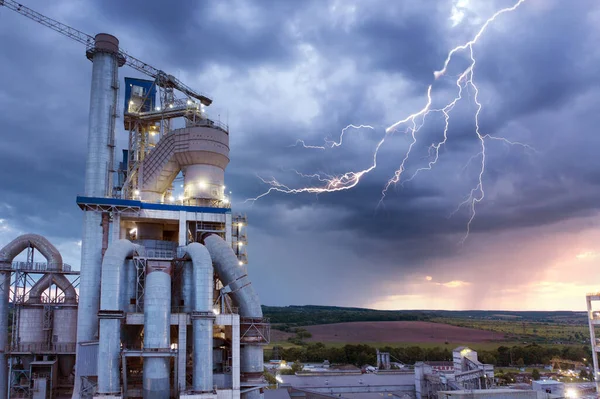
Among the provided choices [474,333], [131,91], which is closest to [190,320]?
[131,91]

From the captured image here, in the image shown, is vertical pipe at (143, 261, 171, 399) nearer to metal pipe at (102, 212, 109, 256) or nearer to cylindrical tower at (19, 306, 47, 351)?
metal pipe at (102, 212, 109, 256)

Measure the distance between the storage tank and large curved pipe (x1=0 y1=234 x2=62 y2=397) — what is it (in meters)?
1.41

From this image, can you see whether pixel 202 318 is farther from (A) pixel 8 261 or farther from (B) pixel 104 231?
(A) pixel 8 261

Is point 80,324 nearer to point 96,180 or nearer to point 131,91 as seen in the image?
point 96,180

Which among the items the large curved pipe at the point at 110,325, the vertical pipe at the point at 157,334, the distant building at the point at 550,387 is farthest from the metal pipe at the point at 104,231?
the distant building at the point at 550,387

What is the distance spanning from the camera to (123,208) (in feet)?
136

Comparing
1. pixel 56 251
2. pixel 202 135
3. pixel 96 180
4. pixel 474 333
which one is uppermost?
pixel 202 135

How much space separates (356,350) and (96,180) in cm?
6819

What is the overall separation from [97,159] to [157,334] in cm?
1966

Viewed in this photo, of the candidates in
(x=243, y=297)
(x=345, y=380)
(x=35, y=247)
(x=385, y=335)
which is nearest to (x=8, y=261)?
(x=35, y=247)

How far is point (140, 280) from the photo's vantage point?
128 ft

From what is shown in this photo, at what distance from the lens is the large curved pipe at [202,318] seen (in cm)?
3391

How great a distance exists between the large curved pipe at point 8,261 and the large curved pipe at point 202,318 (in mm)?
17113

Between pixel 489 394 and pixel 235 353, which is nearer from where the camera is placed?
pixel 489 394
